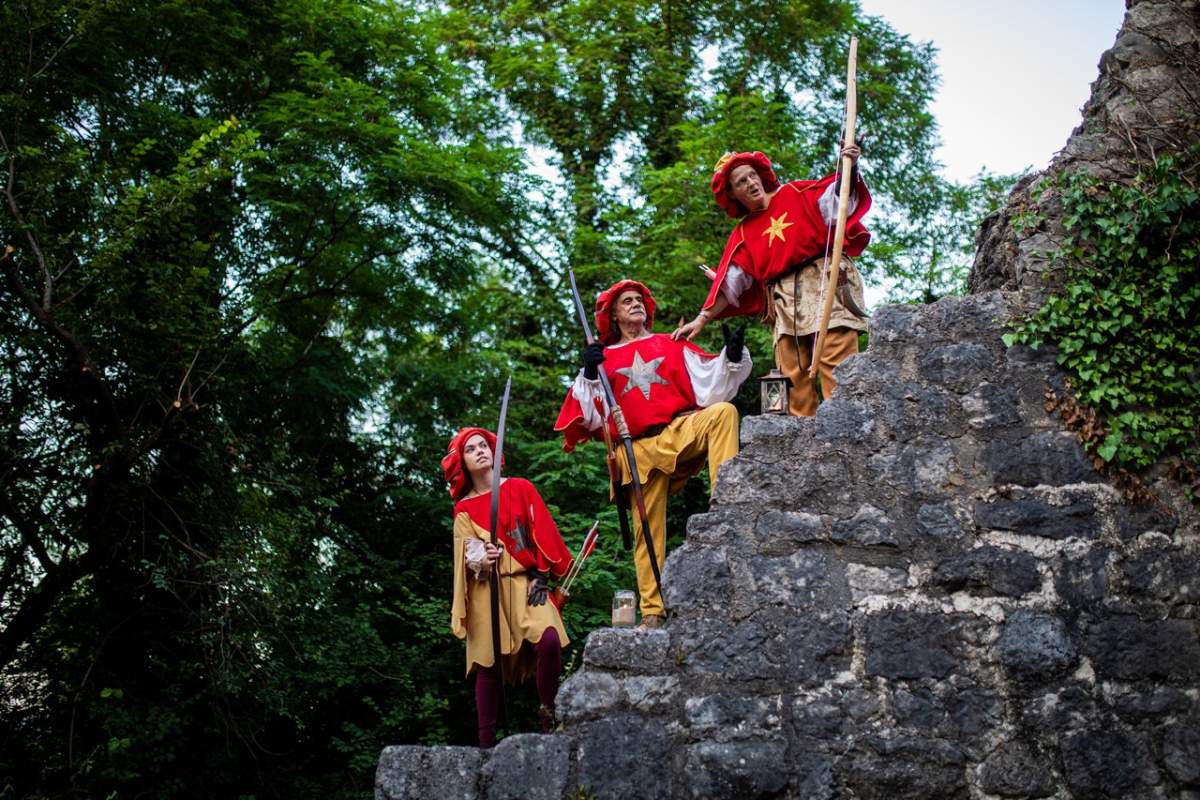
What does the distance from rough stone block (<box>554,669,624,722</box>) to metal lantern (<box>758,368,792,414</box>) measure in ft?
4.14

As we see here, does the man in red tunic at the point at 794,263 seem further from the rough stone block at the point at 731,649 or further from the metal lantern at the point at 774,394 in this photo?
the rough stone block at the point at 731,649

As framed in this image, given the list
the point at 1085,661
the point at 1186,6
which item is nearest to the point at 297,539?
the point at 1085,661

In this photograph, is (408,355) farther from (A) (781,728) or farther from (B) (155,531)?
(A) (781,728)

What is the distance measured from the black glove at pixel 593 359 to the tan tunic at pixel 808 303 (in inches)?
31.4

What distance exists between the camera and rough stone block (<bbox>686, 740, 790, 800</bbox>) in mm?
4066

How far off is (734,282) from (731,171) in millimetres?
512

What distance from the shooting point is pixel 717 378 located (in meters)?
5.20

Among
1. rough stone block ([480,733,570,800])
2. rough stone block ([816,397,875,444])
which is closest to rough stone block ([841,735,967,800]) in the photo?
rough stone block ([480,733,570,800])

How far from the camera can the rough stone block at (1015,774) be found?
3967 millimetres

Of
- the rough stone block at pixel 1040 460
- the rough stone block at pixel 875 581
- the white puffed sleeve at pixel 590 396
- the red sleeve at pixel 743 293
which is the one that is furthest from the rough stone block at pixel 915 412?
the white puffed sleeve at pixel 590 396

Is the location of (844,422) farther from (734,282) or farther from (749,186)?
(749,186)

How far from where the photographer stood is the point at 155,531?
27.7ft

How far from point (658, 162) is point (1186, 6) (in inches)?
361

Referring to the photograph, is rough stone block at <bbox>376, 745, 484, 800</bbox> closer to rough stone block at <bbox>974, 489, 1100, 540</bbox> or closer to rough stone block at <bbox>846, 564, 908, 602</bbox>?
rough stone block at <bbox>846, 564, 908, 602</bbox>
